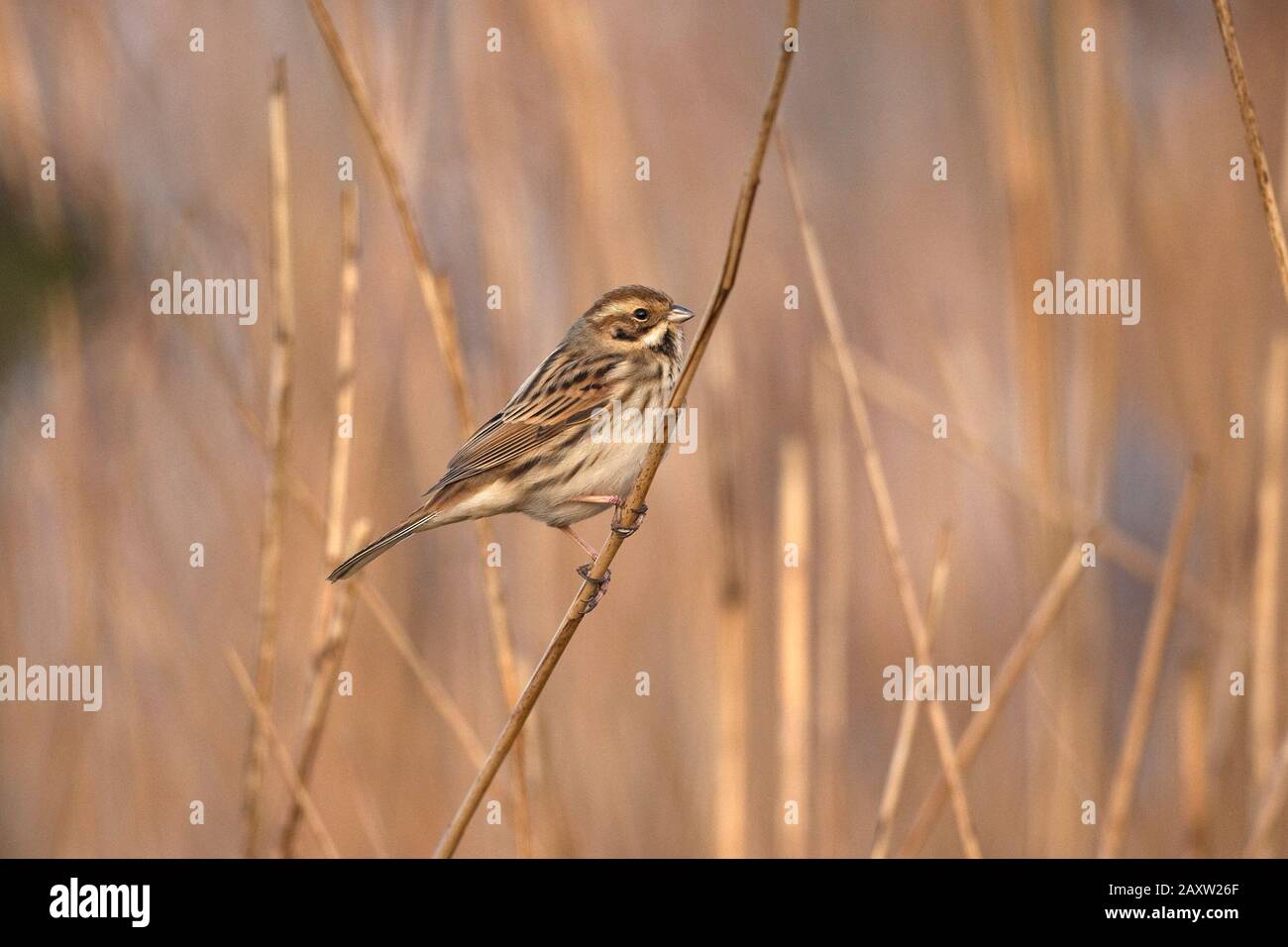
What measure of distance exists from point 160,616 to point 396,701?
2.49 feet

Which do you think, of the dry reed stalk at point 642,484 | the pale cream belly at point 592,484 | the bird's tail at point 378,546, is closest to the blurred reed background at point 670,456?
the bird's tail at point 378,546

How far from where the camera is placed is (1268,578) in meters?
3.10

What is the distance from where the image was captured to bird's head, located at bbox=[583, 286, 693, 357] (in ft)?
11.6

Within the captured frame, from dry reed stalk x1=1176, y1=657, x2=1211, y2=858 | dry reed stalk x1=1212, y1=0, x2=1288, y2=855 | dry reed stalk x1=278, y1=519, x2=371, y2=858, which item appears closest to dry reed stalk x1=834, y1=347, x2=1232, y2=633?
dry reed stalk x1=1212, y1=0, x2=1288, y2=855

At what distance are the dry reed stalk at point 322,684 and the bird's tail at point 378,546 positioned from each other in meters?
0.06

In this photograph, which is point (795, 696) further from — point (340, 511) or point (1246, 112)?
point (1246, 112)

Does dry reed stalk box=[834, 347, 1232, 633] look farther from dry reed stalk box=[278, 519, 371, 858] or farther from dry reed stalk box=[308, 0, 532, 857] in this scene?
dry reed stalk box=[278, 519, 371, 858]

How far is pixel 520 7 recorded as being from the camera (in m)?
3.68

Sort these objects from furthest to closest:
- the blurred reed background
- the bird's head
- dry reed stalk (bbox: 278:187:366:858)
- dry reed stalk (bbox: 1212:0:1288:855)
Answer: the bird's head → the blurred reed background → dry reed stalk (bbox: 1212:0:1288:855) → dry reed stalk (bbox: 278:187:366:858)

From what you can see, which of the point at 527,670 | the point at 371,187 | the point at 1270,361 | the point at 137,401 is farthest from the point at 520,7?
the point at 1270,361

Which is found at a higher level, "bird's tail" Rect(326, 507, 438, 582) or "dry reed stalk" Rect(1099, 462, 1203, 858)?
"bird's tail" Rect(326, 507, 438, 582)

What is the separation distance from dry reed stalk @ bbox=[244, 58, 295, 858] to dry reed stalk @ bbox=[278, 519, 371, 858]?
0.08m

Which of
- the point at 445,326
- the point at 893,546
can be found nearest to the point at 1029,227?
the point at 893,546
